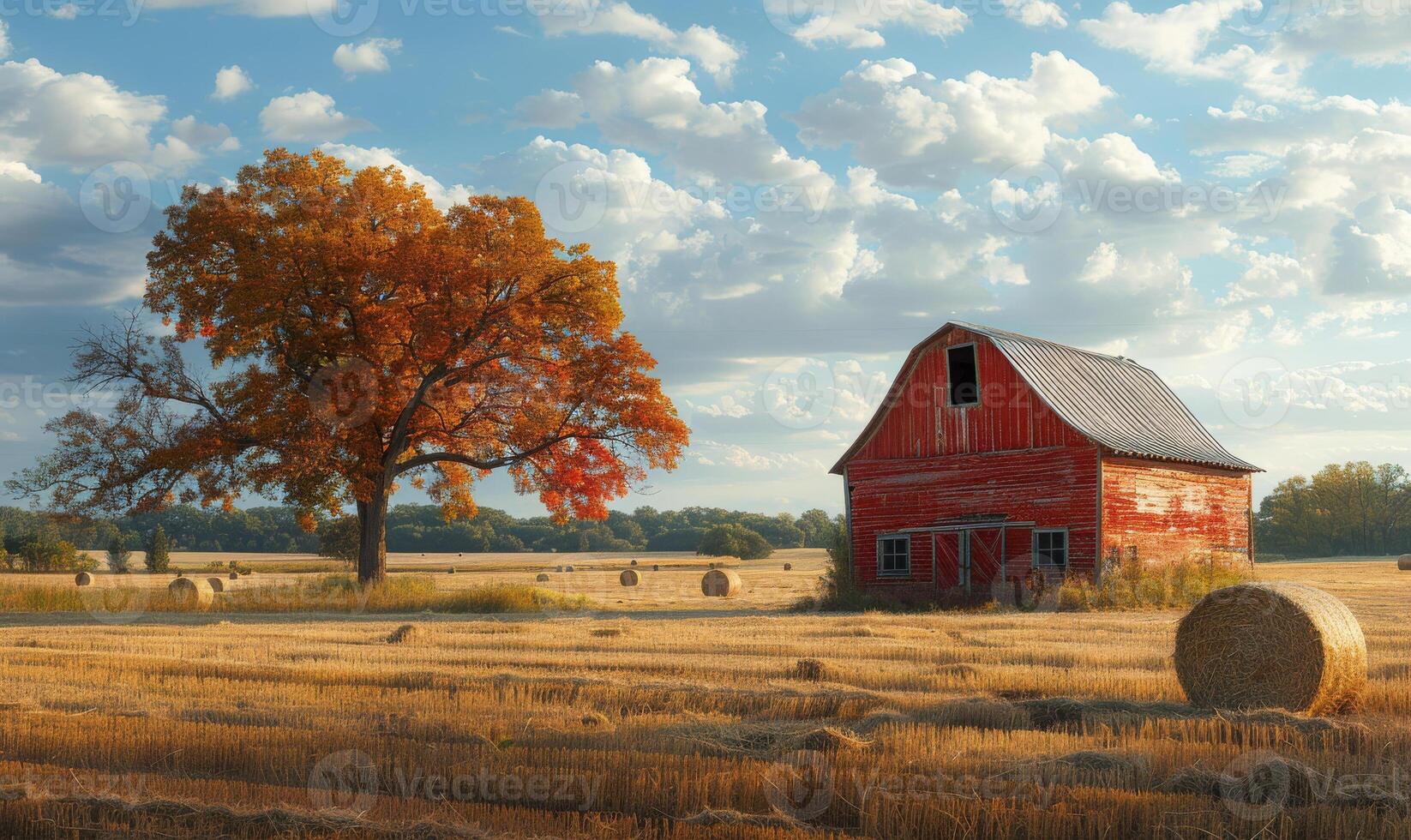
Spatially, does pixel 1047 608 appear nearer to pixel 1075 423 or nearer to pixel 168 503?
pixel 1075 423

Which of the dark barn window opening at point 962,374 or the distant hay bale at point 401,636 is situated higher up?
the dark barn window opening at point 962,374

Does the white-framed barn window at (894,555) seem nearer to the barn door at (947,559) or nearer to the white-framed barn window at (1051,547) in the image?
the barn door at (947,559)

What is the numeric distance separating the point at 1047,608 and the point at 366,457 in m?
16.8

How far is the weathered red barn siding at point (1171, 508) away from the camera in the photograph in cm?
2834

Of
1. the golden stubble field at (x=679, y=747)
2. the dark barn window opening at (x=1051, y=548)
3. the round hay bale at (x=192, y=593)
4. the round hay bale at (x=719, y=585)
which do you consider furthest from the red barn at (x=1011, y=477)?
the round hay bale at (x=192, y=593)

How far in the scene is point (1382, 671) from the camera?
527 inches

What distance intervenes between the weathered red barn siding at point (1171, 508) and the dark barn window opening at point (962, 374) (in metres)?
3.96

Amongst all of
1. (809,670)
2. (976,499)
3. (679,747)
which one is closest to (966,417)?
(976,499)

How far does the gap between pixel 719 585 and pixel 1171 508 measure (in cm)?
1400

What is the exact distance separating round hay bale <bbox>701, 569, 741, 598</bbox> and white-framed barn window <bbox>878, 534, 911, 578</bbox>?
8.20 metres

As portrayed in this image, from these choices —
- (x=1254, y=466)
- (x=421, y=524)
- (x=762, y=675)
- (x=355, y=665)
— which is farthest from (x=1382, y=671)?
(x=421, y=524)

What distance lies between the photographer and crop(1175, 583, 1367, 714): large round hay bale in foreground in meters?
11.6

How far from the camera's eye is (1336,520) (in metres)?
99.9

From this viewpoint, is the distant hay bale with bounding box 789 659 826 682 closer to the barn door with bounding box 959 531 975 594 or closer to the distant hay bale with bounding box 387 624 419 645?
the distant hay bale with bounding box 387 624 419 645
